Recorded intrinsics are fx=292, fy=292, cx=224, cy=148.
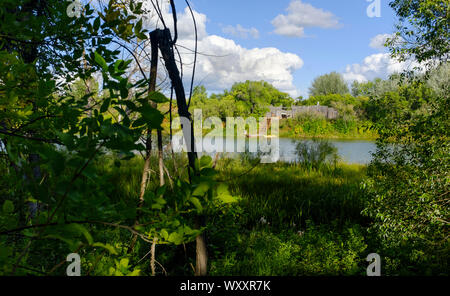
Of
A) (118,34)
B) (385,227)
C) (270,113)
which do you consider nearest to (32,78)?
(118,34)

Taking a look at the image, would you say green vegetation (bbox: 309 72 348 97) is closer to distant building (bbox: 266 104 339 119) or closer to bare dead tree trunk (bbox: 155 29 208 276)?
distant building (bbox: 266 104 339 119)

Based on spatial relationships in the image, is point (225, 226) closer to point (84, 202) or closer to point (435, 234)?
point (435, 234)

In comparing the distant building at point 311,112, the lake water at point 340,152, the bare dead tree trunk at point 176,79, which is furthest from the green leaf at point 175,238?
the distant building at point 311,112

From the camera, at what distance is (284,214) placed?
4.14 metres

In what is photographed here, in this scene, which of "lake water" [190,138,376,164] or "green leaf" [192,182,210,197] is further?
"lake water" [190,138,376,164]

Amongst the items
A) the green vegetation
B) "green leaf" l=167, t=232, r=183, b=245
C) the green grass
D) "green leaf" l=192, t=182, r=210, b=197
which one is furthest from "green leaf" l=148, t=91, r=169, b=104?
the green vegetation

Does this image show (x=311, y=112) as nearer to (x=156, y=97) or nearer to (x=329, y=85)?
(x=329, y=85)

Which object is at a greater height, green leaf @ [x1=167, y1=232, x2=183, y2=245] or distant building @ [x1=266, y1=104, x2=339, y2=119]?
distant building @ [x1=266, y1=104, x2=339, y2=119]

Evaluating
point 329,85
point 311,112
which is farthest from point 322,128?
point 329,85

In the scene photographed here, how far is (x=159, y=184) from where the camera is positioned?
2684 millimetres

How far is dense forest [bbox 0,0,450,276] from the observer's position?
30.6 inches

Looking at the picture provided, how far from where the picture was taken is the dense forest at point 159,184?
778 millimetres

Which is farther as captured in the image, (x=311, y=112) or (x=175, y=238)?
(x=311, y=112)
